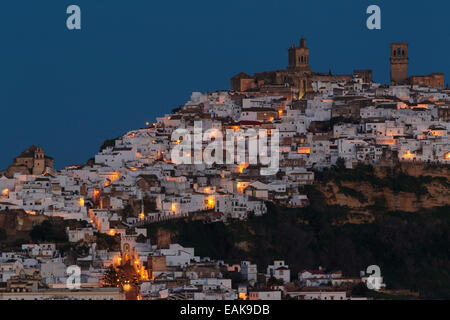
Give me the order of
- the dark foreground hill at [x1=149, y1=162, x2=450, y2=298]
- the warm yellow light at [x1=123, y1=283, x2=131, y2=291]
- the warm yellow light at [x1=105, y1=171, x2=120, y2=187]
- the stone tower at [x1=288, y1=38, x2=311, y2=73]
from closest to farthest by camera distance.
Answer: the warm yellow light at [x1=123, y1=283, x2=131, y2=291], the dark foreground hill at [x1=149, y1=162, x2=450, y2=298], the warm yellow light at [x1=105, y1=171, x2=120, y2=187], the stone tower at [x1=288, y1=38, x2=311, y2=73]

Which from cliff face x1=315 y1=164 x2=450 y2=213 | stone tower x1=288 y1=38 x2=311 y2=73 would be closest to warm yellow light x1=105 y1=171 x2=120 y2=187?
cliff face x1=315 y1=164 x2=450 y2=213

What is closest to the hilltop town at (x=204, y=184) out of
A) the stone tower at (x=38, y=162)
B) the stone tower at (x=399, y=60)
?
the stone tower at (x=38, y=162)

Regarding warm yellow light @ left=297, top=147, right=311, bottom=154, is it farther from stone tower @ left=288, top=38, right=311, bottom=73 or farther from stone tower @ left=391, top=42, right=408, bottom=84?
stone tower @ left=391, top=42, right=408, bottom=84

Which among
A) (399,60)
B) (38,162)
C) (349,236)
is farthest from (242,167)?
(399,60)

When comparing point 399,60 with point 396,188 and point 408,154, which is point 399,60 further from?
point 396,188

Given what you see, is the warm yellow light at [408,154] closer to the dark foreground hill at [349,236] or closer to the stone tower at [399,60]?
the dark foreground hill at [349,236]
